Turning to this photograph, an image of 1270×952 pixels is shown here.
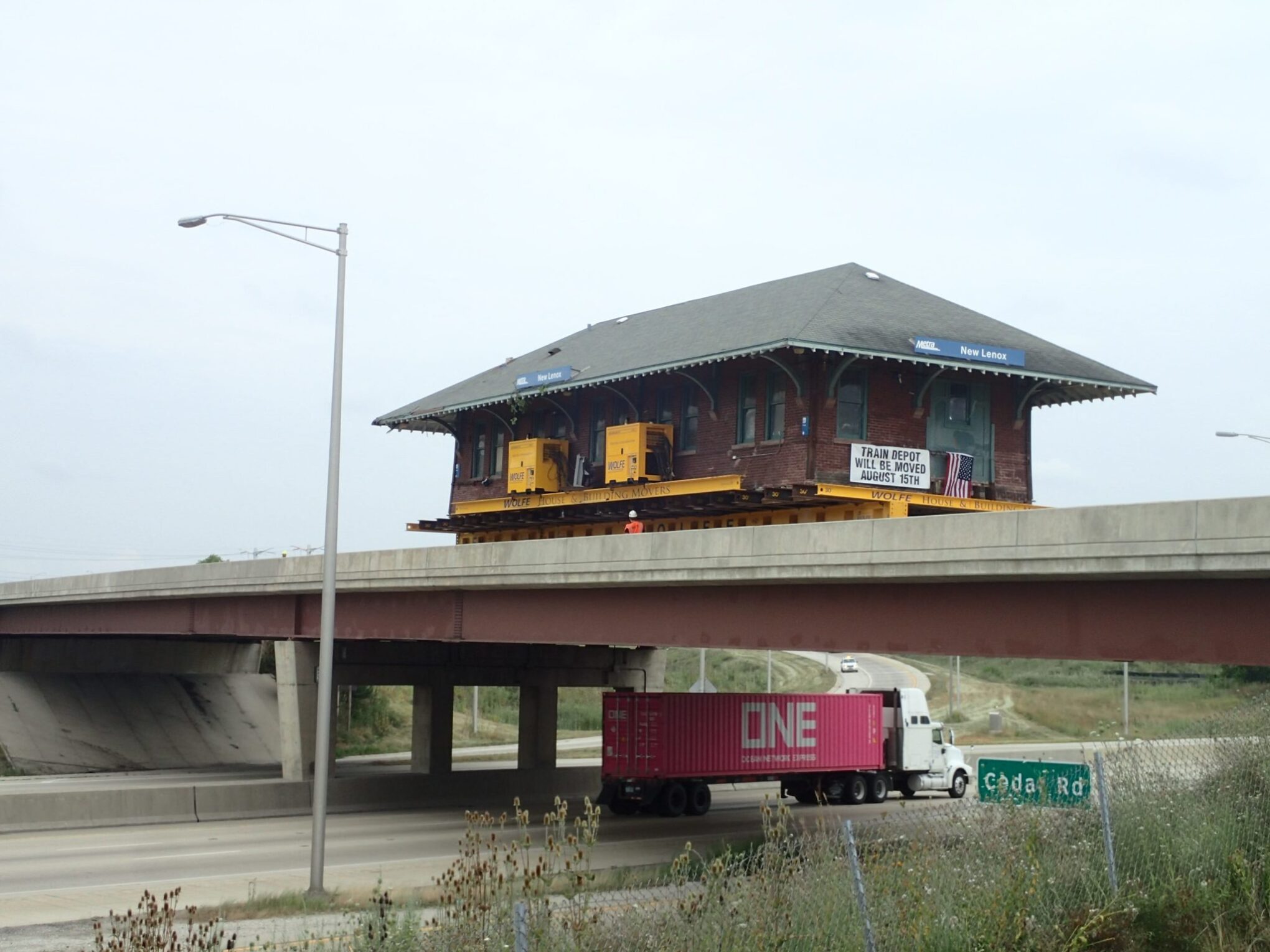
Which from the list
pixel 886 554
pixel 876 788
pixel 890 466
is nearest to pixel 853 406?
pixel 890 466

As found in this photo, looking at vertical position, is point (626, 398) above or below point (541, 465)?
above

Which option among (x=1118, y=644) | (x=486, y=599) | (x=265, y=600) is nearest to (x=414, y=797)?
(x=265, y=600)

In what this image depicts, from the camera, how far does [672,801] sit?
1340 inches

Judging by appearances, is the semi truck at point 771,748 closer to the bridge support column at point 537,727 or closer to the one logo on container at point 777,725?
the one logo on container at point 777,725

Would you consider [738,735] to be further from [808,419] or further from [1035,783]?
[1035,783]

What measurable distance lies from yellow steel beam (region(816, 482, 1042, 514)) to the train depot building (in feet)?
0.13

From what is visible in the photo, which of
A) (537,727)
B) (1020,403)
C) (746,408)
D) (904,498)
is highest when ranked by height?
(1020,403)

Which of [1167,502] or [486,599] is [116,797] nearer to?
[486,599]

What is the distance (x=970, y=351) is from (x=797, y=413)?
155 inches

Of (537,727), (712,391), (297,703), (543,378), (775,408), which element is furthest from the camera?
(537,727)

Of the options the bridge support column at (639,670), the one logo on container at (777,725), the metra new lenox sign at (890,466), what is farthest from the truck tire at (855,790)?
the metra new lenox sign at (890,466)

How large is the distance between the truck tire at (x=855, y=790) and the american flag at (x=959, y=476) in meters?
12.9

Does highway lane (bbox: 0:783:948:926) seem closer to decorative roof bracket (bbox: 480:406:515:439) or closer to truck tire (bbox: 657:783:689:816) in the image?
truck tire (bbox: 657:783:689:816)

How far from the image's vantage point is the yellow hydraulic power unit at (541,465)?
116 ft
